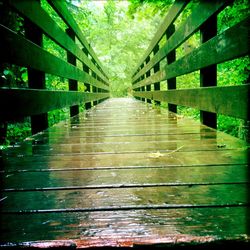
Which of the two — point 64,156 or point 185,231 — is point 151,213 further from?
point 64,156

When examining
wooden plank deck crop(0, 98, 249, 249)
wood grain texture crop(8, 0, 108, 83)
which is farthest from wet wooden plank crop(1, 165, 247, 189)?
wood grain texture crop(8, 0, 108, 83)

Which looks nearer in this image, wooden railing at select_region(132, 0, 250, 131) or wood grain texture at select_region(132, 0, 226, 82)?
wooden railing at select_region(132, 0, 250, 131)

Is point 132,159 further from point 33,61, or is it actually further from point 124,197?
point 33,61

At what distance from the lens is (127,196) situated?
3.16ft

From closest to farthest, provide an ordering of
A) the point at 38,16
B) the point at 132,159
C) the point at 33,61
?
the point at 132,159 → the point at 33,61 → the point at 38,16

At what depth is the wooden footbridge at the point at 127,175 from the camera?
2.32 ft

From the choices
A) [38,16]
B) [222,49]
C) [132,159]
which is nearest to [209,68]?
[222,49]

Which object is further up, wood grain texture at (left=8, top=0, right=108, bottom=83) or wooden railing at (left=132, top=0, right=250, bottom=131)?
wood grain texture at (left=8, top=0, right=108, bottom=83)

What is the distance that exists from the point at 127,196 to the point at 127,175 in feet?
0.82

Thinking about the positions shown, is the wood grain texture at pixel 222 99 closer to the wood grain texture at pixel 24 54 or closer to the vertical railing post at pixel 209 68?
the vertical railing post at pixel 209 68

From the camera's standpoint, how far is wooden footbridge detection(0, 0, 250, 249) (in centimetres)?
71

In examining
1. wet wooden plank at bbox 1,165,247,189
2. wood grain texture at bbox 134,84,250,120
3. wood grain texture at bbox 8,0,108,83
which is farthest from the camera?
wood grain texture at bbox 8,0,108,83

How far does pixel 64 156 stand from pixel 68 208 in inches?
30.7

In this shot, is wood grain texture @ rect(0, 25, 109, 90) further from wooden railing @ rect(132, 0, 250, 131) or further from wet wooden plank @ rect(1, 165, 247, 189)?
wooden railing @ rect(132, 0, 250, 131)
